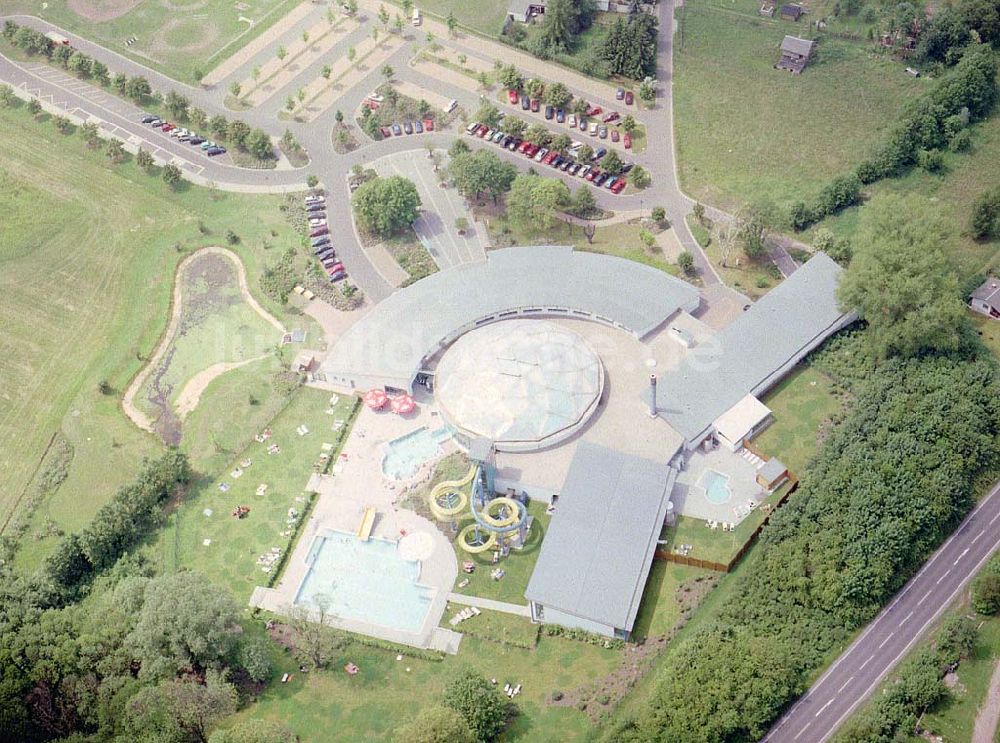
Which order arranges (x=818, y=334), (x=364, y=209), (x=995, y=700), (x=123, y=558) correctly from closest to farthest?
(x=995, y=700), (x=123, y=558), (x=818, y=334), (x=364, y=209)

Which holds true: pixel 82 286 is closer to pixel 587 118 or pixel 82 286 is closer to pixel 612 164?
pixel 612 164

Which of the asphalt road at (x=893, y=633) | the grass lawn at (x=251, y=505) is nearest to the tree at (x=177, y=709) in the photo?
the grass lawn at (x=251, y=505)

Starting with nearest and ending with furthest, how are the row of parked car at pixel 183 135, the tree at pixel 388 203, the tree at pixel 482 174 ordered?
1. the tree at pixel 388 203
2. the tree at pixel 482 174
3. the row of parked car at pixel 183 135

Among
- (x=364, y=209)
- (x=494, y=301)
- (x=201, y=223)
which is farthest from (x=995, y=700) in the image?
(x=201, y=223)

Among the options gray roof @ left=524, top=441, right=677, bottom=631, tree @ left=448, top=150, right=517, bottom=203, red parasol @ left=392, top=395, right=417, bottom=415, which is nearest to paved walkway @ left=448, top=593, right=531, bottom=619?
gray roof @ left=524, top=441, right=677, bottom=631

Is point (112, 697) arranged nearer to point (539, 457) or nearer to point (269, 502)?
point (269, 502)

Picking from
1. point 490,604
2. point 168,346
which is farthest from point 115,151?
point 490,604

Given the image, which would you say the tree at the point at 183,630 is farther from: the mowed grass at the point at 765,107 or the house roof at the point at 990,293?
the house roof at the point at 990,293
